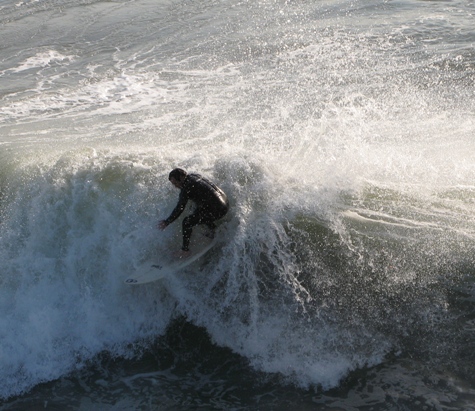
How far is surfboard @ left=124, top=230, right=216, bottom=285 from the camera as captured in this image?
26.1 ft

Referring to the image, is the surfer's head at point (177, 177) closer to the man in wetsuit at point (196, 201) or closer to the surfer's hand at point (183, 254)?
the man in wetsuit at point (196, 201)

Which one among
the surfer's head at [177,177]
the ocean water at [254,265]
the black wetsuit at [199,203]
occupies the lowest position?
the ocean water at [254,265]

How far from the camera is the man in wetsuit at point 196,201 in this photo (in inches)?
300

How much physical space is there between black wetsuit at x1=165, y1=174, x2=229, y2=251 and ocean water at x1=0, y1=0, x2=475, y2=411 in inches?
19.6

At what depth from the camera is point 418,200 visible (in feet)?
29.5

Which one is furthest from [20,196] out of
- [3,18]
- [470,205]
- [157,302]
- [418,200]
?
[3,18]

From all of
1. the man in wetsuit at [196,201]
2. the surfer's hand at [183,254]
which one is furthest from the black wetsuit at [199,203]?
the surfer's hand at [183,254]

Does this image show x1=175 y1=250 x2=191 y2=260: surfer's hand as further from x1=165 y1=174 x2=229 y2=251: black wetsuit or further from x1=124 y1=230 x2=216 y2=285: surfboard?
x1=165 y1=174 x2=229 y2=251: black wetsuit

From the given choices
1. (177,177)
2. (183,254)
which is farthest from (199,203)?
(183,254)

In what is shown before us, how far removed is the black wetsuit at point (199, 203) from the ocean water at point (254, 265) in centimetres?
50

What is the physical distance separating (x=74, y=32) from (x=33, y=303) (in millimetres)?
14649

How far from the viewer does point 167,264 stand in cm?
805

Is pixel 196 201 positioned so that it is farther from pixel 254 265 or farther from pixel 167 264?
pixel 254 265

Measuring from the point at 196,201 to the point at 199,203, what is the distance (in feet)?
0.17
